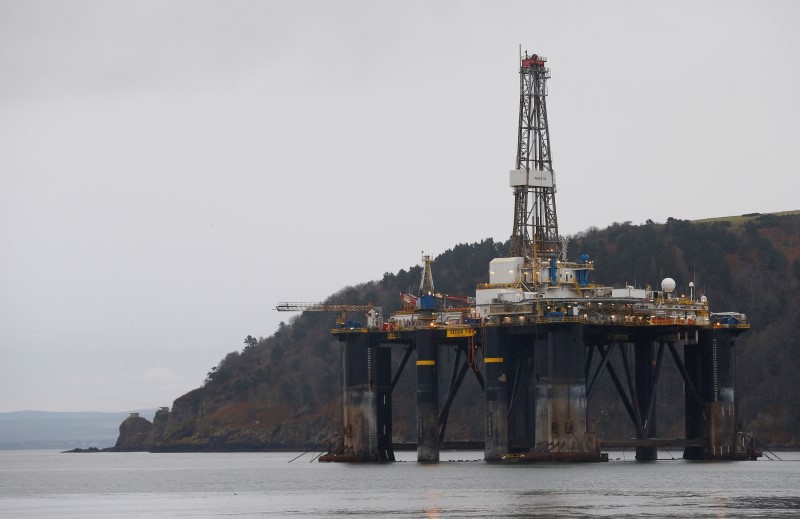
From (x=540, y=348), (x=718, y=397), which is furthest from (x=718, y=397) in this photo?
(x=540, y=348)

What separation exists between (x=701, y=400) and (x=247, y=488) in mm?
34333

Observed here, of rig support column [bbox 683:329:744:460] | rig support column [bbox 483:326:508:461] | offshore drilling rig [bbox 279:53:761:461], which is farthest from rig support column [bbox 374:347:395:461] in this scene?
rig support column [bbox 683:329:744:460]

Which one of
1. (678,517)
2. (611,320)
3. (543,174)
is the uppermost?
(543,174)

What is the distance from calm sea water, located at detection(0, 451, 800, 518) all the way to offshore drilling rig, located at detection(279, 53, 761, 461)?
236cm

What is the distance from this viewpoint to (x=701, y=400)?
436ft

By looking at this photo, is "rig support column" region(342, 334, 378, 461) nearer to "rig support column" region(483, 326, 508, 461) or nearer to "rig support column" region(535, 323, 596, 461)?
"rig support column" region(483, 326, 508, 461)

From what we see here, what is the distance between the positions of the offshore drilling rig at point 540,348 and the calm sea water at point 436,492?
92.9 inches

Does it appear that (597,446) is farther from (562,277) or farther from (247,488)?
(247,488)

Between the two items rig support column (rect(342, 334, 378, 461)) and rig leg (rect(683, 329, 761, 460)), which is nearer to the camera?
rig leg (rect(683, 329, 761, 460))

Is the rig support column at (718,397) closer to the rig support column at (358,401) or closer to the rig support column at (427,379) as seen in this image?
the rig support column at (427,379)

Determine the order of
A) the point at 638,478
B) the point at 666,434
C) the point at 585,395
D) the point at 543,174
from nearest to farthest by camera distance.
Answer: the point at 638,478, the point at 585,395, the point at 543,174, the point at 666,434

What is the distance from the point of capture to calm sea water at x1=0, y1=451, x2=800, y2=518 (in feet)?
300

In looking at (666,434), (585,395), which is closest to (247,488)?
(585,395)

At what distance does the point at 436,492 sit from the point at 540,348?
954 inches
